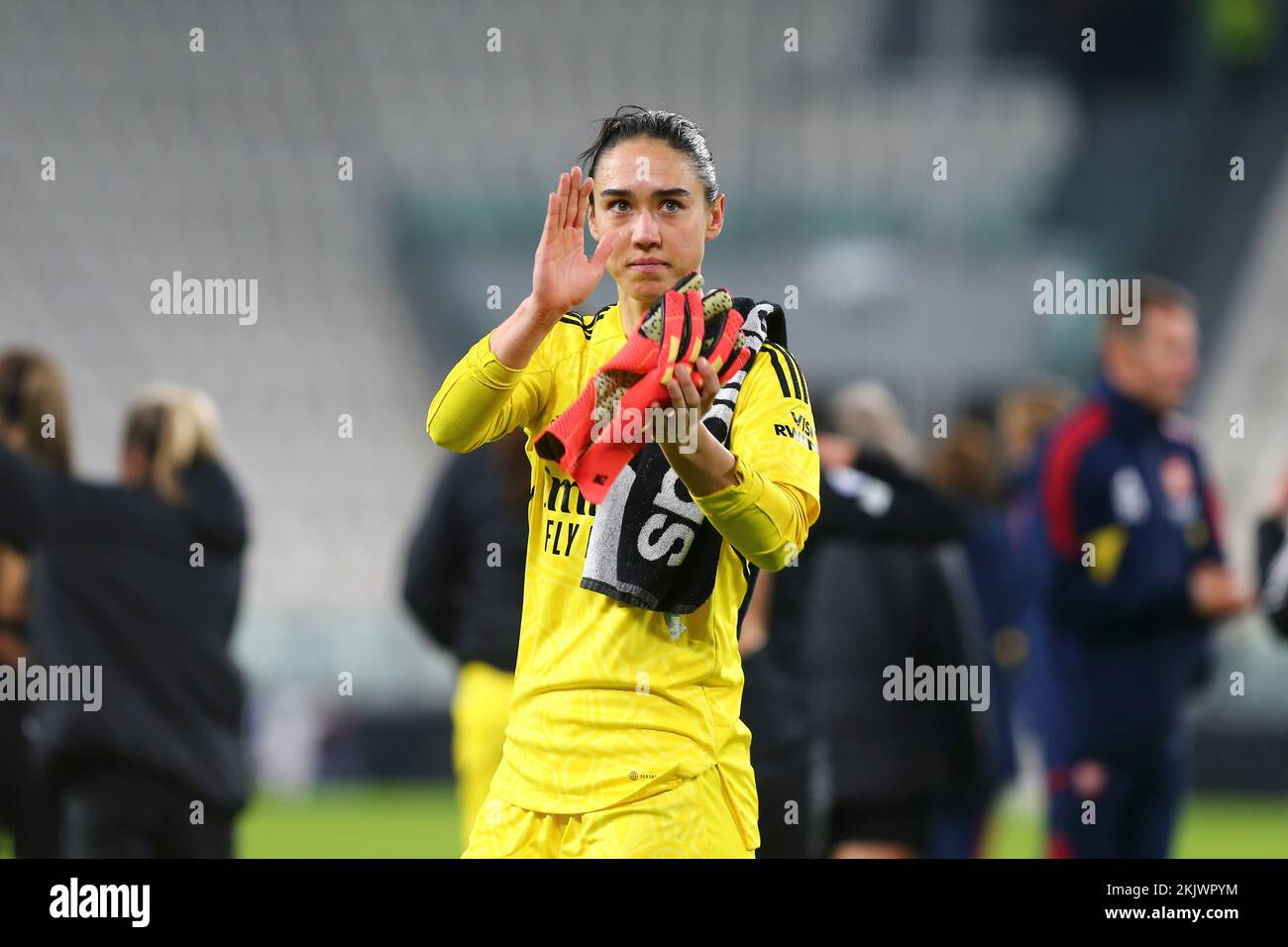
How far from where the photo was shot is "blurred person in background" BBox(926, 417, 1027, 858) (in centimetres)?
717

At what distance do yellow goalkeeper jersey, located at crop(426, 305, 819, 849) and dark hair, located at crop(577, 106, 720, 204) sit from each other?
0.97 ft

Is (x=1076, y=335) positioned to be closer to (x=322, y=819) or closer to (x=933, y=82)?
(x=933, y=82)

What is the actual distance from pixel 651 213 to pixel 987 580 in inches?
208

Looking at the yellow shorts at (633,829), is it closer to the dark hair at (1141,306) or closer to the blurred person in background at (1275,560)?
the blurred person in background at (1275,560)

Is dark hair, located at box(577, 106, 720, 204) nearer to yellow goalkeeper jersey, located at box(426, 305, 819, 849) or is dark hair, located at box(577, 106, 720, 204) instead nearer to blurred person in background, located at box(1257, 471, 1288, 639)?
yellow goalkeeper jersey, located at box(426, 305, 819, 849)

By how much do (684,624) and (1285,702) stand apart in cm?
1362

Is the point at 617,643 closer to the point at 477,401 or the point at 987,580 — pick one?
the point at 477,401

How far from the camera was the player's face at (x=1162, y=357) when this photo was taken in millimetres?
6500

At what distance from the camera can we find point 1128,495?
6410 mm

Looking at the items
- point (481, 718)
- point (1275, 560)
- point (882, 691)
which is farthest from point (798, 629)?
point (1275, 560)

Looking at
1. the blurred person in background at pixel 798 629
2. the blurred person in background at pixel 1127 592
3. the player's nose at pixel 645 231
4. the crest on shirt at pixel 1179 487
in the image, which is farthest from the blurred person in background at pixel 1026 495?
the player's nose at pixel 645 231

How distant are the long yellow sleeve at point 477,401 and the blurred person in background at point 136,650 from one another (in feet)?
7.91

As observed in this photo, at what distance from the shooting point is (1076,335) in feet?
74.7
